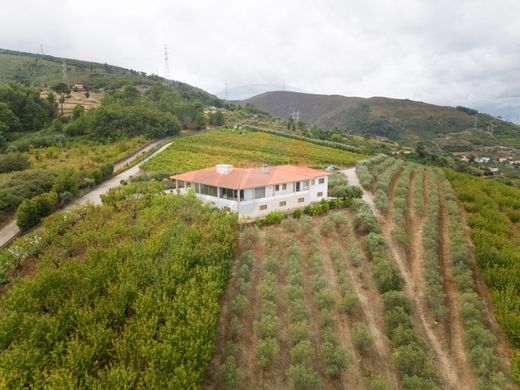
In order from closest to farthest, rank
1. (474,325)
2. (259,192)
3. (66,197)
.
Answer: (474,325) < (259,192) < (66,197)

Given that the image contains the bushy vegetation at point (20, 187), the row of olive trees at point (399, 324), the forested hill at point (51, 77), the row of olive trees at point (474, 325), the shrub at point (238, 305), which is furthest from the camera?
the forested hill at point (51, 77)

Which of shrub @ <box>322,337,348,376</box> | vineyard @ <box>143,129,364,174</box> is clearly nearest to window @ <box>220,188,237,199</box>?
shrub @ <box>322,337,348,376</box>

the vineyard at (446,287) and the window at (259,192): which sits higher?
the window at (259,192)

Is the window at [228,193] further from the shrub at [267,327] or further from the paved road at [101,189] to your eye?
the shrub at [267,327]

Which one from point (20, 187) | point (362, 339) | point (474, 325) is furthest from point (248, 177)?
point (20, 187)

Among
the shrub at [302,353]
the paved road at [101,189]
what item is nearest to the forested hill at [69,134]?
the paved road at [101,189]

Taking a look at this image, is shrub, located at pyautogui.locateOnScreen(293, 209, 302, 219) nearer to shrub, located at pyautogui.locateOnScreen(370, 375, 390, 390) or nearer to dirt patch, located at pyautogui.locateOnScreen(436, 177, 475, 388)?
dirt patch, located at pyautogui.locateOnScreen(436, 177, 475, 388)

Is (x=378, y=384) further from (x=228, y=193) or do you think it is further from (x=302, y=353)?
(x=228, y=193)

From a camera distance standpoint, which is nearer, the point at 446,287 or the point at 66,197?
the point at 446,287
